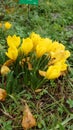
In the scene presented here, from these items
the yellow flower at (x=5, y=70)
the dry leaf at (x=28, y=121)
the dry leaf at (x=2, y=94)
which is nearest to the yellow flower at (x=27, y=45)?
the yellow flower at (x=5, y=70)

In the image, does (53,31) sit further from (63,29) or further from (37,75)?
(37,75)

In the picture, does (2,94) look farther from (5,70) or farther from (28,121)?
(28,121)

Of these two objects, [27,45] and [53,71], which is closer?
[53,71]

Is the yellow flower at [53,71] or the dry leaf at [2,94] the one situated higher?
the yellow flower at [53,71]

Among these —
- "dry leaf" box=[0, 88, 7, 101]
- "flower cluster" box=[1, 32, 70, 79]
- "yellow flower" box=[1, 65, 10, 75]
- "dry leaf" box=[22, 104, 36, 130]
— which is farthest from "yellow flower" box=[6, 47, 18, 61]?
"dry leaf" box=[22, 104, 36, 130]

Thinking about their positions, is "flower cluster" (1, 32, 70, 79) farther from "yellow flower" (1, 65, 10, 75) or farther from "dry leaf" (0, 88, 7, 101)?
"dry leaf" (0, 88, 7, 101)

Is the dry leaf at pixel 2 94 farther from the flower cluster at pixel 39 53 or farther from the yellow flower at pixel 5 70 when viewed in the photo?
the flower cluster at pixel 39 53

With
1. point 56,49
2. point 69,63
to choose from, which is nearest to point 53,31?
point 69,63

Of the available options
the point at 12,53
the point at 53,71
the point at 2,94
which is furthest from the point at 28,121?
the point at 12,53
